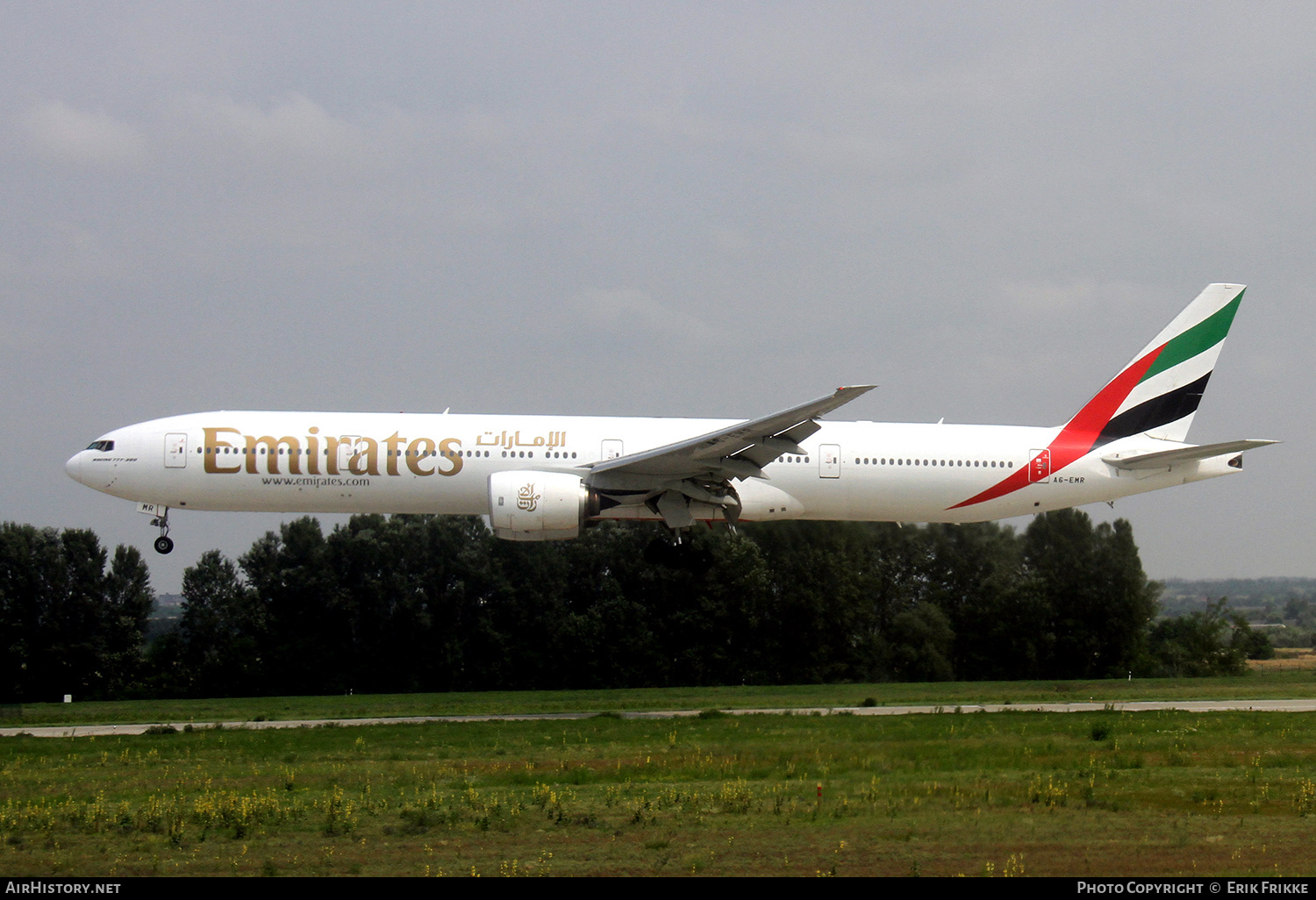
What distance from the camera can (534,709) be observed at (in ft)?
87.4

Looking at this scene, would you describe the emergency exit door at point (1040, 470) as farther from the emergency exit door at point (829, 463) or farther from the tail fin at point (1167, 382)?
the emergency exit door at point (829, 463)

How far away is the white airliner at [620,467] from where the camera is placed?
24.7m

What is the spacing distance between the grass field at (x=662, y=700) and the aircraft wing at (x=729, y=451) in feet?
20.1

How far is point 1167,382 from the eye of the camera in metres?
28.0

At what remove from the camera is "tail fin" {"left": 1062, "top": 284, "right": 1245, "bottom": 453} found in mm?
27719

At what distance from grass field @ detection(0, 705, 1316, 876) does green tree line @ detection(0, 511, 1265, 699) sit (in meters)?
23.2

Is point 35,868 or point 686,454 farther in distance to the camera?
point 686,454

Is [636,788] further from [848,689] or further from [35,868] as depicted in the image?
[848,689]

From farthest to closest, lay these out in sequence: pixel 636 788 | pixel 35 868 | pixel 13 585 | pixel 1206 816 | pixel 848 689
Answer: pixel 13 585
pixel 848 689
pixel 636 788
pixel 1206 816
pixel 35 868

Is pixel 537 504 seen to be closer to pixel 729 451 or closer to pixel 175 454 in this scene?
pixel 729 451

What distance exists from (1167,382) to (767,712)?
13641 millimetres

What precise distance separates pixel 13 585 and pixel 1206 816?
55.6m

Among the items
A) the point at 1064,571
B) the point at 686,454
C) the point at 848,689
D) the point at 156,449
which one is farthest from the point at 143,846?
the point at 1064,571

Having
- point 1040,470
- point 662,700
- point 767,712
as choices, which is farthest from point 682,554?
point 1040,470
